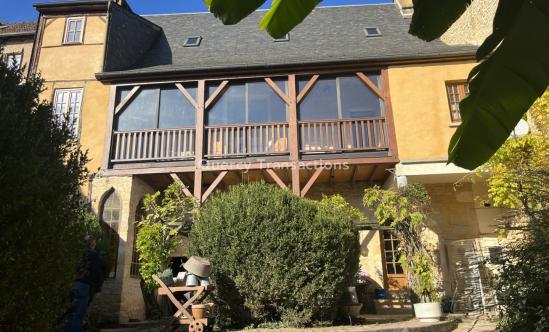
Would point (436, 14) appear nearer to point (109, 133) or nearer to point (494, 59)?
point (494, 59)

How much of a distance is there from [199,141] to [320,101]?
11.7ft

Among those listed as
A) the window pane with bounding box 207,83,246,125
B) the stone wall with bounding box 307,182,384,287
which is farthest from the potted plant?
the window pane with bounding box 207,83,246,125

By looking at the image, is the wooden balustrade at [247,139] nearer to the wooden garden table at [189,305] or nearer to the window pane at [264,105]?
the window pane at [264,105]

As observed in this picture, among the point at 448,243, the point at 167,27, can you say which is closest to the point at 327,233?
the point at 448,243

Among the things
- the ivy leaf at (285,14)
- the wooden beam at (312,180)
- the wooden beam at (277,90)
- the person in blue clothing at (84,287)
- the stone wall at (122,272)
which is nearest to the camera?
the ivy leaf at (285,14)

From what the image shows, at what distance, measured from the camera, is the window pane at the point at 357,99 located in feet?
39.0

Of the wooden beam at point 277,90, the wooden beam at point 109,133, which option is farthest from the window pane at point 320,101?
the wooden beam at point 109,133

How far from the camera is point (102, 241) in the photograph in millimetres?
9727

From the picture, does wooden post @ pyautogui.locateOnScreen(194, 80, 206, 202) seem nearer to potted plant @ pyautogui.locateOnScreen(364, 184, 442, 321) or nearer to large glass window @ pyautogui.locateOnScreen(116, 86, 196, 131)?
large glass window @ pyautogui.locateOnScreen(116, 86, 196, 131)

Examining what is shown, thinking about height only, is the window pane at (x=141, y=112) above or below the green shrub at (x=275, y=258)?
above

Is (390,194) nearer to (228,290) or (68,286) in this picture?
(228,290)

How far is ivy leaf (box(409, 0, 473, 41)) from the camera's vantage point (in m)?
1.98

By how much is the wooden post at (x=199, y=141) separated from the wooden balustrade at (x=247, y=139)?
8.2 inches

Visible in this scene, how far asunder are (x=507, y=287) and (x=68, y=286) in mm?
4245
